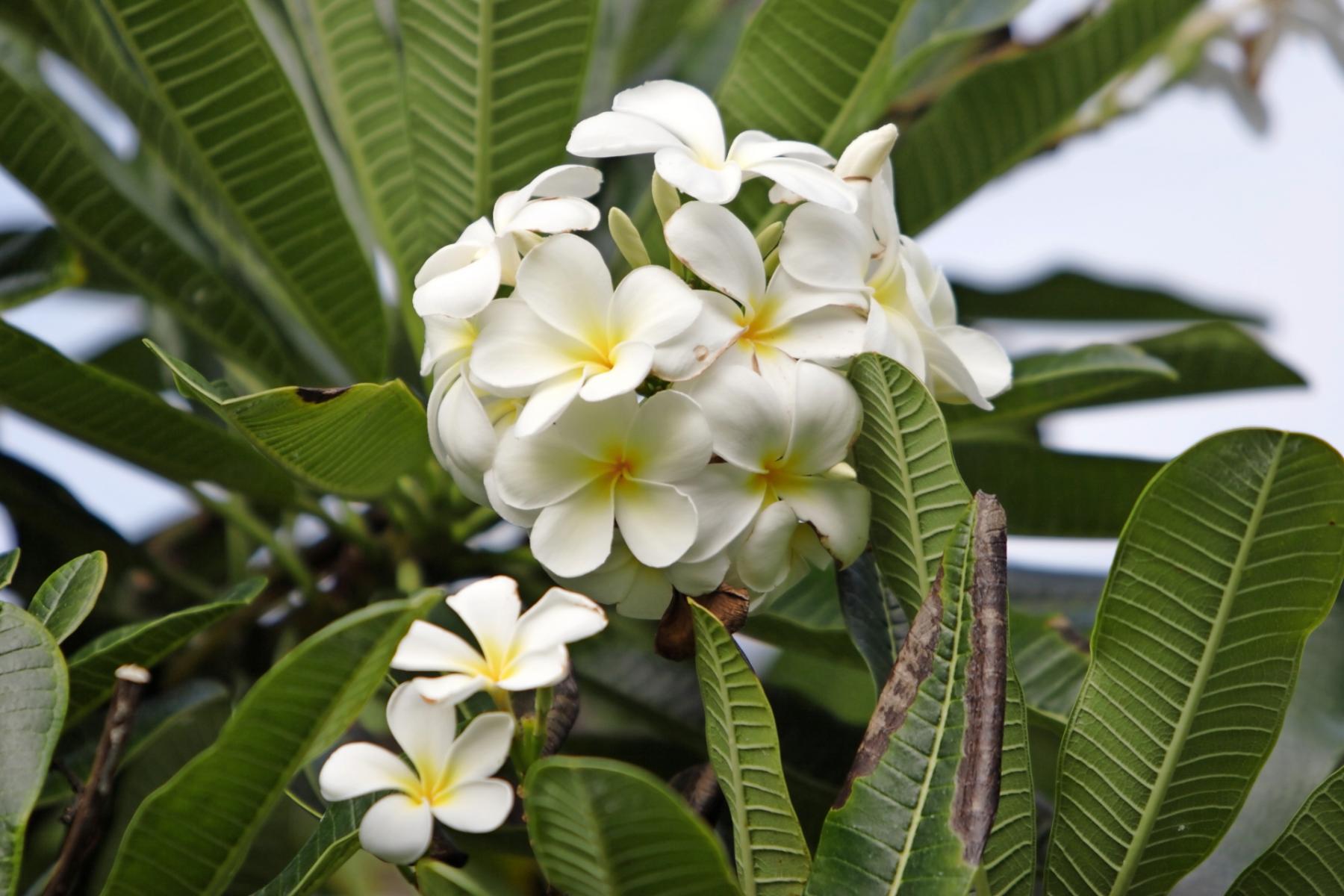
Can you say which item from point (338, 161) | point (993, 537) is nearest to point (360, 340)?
point (338, 161)

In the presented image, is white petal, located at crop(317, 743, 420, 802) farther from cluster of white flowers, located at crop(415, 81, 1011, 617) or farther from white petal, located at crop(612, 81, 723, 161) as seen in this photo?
white petal, located at crop(612, 81, 723, 161)

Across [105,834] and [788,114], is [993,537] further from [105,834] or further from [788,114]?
[105,834]

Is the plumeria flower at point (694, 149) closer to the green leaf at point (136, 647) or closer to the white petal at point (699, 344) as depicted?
the white petal at point (699, 344)

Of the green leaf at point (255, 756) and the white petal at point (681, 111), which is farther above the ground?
the white petal at point (681, 111)

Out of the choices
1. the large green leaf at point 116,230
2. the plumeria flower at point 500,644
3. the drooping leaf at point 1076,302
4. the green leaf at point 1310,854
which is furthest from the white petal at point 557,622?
the drooping leaf at point 1076,302

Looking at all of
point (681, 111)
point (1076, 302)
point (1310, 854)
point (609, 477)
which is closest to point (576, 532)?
point (609, 477)

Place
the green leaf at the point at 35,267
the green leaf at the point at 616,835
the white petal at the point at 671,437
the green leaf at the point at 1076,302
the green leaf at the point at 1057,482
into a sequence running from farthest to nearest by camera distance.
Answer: the green leaf at the point at 1076,302 → the green leaf at the point at 1057,482 → the green leaf at the point at 35,267 → the white petal at the point at 671,437 → the green leaf at the point at 616,835

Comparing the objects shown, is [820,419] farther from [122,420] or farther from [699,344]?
[122,420]
